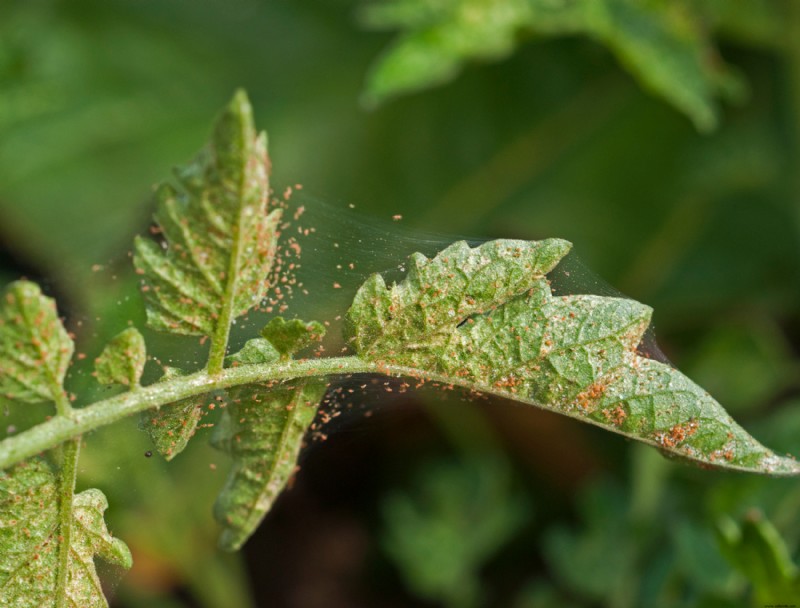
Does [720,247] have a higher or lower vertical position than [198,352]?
lower

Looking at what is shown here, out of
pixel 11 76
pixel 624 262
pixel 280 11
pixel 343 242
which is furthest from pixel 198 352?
pixel 280 11

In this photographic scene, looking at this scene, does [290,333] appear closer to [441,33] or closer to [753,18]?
[441,33]

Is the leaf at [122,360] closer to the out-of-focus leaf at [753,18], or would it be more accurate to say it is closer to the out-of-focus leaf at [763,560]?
the out-of-focus leaf at [763,560]

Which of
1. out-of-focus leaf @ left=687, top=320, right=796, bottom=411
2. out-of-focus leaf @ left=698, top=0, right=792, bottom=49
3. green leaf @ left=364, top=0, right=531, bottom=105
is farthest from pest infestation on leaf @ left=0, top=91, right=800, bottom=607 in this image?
out-of-focus leaf @ left=698, top=0, right=792, bottom=49

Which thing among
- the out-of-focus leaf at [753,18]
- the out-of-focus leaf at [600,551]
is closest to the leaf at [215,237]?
the out-of-focus leaf at [600,551]

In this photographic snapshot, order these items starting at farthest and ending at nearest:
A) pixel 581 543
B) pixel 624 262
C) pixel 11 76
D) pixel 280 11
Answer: pixel 280 11 → pixel 624 262 → pixel 11 76 → pixel 581 543

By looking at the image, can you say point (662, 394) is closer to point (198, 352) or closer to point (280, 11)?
point (198, 352)

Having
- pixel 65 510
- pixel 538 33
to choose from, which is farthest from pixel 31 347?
pixel 538 33

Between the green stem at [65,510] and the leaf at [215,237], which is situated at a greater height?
the leaf at [215,237]
